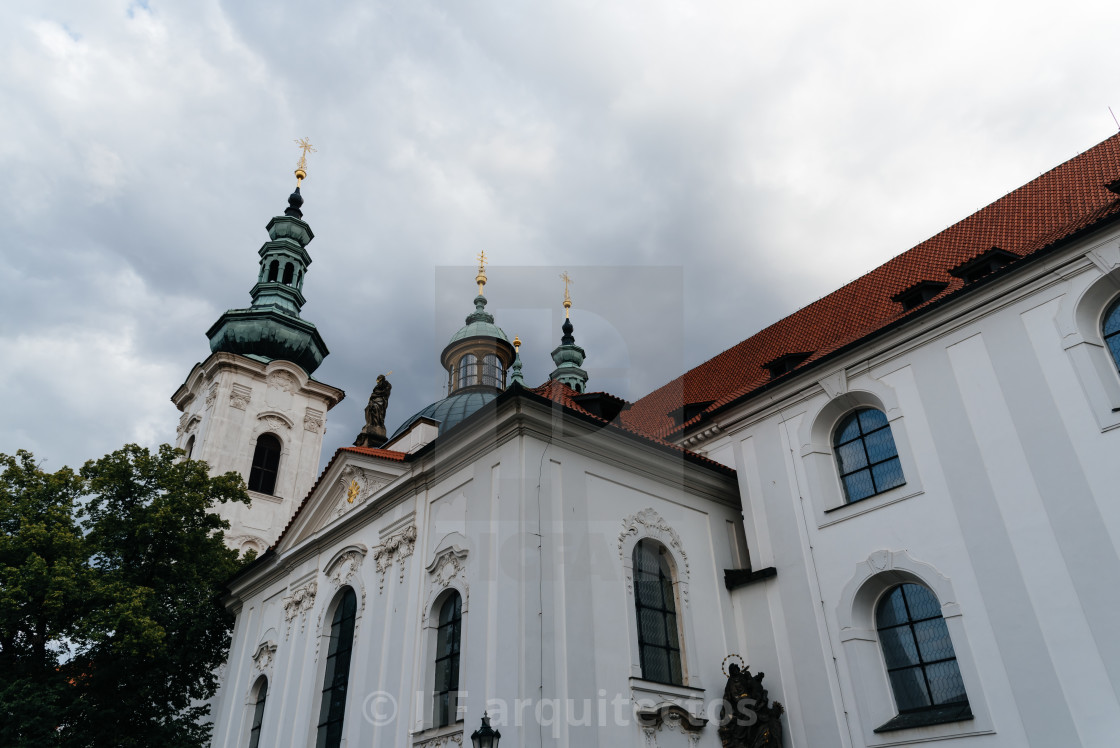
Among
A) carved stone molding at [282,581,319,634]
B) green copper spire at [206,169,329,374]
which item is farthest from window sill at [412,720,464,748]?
green copper spire at [206,169,329,374]

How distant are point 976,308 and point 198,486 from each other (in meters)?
15.2

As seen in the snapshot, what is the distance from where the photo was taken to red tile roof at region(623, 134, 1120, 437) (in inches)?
500

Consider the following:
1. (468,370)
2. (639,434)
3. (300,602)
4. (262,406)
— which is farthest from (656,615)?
(262,406)

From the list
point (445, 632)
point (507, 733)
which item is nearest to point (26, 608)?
point (445, 632)

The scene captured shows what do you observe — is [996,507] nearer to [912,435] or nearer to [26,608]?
[912,435]

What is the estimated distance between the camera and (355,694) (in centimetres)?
1275

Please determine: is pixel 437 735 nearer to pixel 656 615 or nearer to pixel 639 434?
pixel 656 615

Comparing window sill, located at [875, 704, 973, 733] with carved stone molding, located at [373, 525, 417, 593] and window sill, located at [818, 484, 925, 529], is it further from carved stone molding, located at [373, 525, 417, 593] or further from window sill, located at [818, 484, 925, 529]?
carved stone molding, located at [373, 525, 417, 593]

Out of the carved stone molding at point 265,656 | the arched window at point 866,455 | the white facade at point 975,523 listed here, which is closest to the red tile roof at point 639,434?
the white facade at point 975,523

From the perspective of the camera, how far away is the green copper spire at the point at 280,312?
3094 cm

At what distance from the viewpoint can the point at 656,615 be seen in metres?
11.8

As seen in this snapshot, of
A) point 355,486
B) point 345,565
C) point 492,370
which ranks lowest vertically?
point 345,565

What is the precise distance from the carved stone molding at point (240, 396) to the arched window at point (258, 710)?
14.3m

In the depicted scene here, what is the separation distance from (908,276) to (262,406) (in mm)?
22140
